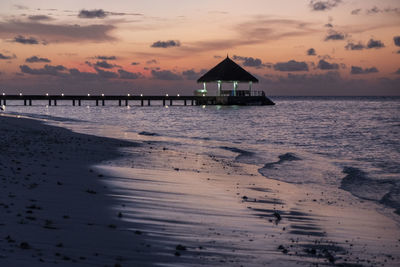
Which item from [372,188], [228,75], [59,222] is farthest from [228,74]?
[59,222]

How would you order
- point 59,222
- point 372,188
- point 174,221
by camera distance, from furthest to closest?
point 372,188
point 174,221
point 59,222

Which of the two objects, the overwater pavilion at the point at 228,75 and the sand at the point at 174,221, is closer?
the sand at the point at 174,221

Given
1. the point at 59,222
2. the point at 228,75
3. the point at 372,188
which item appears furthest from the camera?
the point at 228,75

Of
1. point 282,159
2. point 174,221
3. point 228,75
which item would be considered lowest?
point 282,159

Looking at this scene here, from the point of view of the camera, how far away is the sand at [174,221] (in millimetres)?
4891

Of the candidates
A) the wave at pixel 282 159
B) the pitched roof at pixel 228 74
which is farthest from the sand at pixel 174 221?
the pitched roof at pixel 228 74

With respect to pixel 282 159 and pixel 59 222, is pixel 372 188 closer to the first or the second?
pixel 282 159

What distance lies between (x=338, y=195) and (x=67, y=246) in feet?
23.9

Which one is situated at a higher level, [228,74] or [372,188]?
[228,74]

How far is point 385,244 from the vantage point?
618 centimetres

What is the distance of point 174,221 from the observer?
21.5 ft

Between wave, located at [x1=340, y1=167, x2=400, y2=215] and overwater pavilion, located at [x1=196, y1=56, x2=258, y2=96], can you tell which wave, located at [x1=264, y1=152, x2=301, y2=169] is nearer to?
wave, located at [x1=340, y1=167, x2=400, y2=215]

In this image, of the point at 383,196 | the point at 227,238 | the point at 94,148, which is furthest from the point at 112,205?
the point at 94,148

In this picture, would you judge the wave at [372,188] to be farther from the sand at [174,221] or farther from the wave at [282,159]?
the wave at [282,159]
